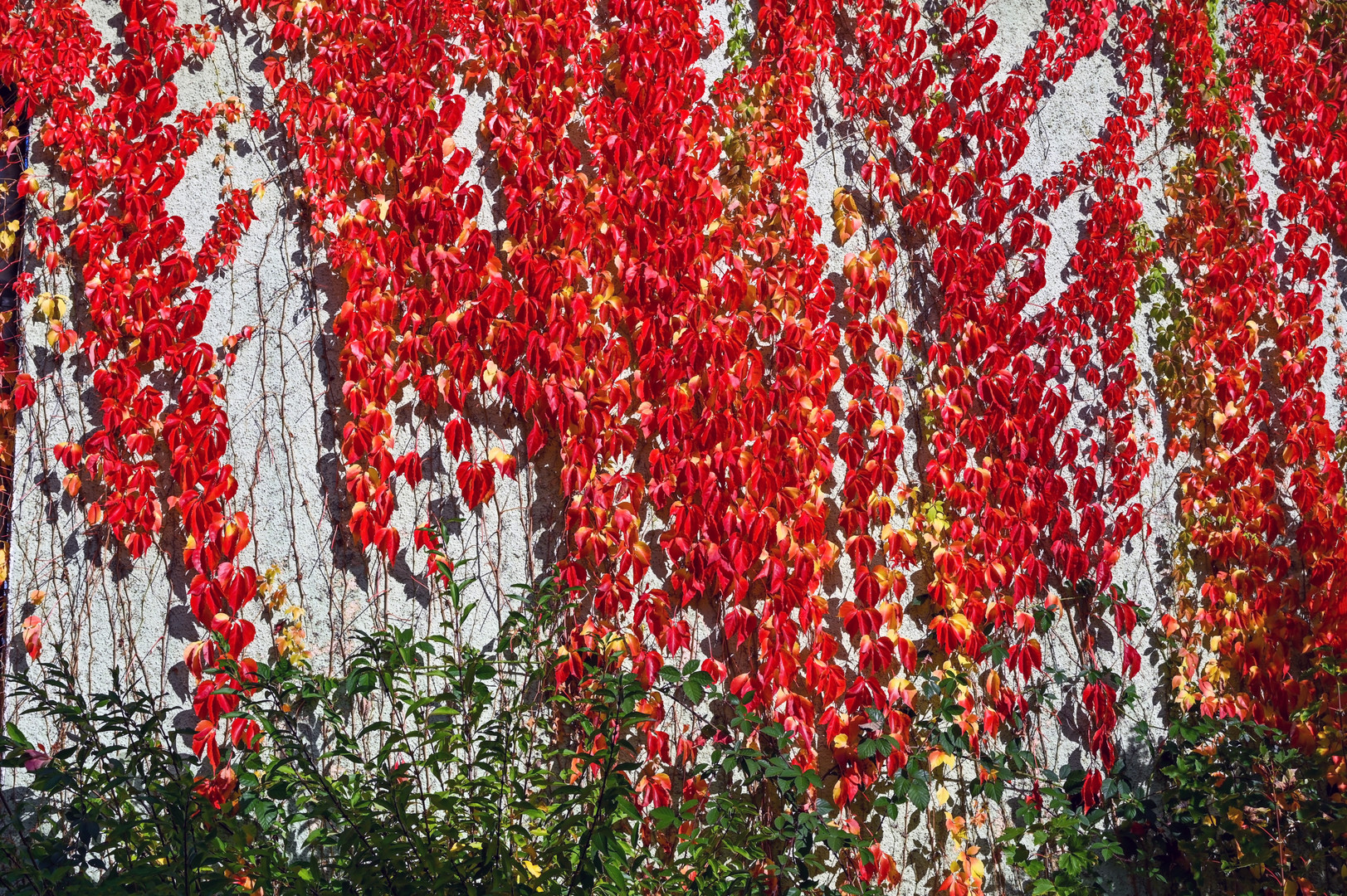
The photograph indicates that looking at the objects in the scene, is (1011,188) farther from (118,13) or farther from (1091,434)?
(118,13)

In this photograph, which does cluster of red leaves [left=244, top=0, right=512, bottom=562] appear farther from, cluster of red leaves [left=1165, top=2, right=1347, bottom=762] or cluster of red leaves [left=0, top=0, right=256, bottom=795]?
cluster of red leaves [left=1165, top=2, right=1347, bottom=762]

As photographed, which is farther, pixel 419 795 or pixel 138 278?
pixel 138 278

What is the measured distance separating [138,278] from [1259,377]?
3.35 meters

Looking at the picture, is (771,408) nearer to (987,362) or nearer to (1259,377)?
(987,362)

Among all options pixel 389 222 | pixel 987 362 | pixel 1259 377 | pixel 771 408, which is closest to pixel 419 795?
pixel 771 408

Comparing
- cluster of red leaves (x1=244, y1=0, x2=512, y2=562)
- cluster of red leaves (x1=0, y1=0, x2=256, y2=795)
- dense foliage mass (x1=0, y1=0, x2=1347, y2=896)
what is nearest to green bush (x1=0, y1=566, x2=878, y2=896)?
dense foliage mass (x1=0, y1=0, x2=1347, y2=896)

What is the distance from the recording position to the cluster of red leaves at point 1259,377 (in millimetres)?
2898

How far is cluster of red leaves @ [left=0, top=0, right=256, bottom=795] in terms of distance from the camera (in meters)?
2.34

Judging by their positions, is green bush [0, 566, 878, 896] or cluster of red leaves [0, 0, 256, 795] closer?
green bush [0, 566, 878, 896]

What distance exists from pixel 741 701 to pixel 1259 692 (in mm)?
1692

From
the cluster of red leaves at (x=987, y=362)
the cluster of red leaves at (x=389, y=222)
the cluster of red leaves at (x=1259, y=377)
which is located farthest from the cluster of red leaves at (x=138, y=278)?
the cluster of red leaves at (x=1259, y=377)

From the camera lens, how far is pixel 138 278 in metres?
2.39

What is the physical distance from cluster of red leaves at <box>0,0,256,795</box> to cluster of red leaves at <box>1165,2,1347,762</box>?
2.81 meters

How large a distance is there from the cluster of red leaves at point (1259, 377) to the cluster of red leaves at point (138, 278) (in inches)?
111
